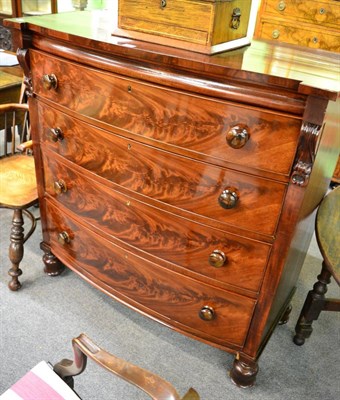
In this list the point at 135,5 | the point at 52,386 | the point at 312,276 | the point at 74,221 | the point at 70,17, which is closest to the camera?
the point at 52,386

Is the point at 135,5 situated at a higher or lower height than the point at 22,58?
higher

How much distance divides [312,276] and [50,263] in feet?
4.74

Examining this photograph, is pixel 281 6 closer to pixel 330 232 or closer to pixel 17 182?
pixel 330 232

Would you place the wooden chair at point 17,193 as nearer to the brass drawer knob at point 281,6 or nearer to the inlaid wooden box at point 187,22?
the inlaid wooden box at point 187,22

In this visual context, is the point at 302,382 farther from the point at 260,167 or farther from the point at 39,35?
the point at 39,35

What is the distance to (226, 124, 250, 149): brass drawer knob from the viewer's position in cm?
113

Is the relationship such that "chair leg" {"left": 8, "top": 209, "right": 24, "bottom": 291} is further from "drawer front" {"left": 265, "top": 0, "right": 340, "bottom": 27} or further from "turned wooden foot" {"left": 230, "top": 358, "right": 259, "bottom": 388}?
"drawer front" {"left": 265, "top": 0, "right": 340, "bottom": 27}

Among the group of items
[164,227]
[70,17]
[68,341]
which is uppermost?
[70,17]

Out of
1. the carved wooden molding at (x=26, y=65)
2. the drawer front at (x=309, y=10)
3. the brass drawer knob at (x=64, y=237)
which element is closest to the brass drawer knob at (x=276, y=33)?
the drawer front at (x=309, y=10)

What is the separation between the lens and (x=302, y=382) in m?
1.70

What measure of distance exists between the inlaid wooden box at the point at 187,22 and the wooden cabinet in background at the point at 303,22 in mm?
1797

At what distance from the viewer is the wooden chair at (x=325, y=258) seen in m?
1.43

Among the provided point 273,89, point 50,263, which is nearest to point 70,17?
point 273,89

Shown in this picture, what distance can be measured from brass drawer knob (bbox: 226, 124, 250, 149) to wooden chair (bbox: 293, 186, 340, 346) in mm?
547
